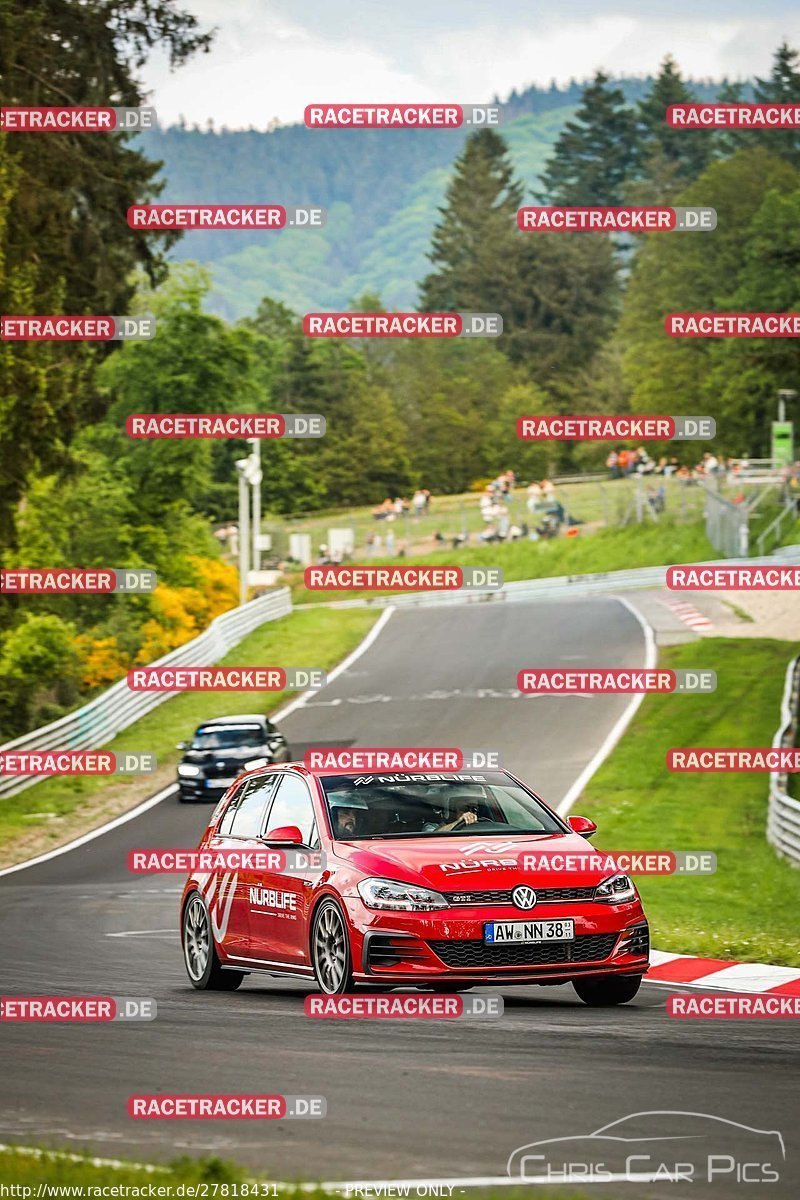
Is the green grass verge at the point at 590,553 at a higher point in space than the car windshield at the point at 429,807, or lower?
higher

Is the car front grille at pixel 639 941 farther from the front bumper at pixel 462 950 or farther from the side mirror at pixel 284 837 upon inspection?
the side mirror at pixel 284 837

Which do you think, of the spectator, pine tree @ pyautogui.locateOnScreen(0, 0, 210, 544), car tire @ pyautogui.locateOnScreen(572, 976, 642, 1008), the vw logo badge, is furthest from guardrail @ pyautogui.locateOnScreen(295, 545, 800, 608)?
the vw logo badge

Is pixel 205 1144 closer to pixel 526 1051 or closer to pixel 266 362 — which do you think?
pixel 526 1051

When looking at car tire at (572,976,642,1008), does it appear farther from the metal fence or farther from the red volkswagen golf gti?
the metal fence

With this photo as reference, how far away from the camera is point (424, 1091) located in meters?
8.46

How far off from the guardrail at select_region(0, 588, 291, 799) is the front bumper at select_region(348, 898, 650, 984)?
989 inches

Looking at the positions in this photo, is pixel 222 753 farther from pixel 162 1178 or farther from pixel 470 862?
pixel 162 1178

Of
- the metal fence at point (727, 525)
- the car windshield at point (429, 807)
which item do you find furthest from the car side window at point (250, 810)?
the metal fence at point (727, 525)

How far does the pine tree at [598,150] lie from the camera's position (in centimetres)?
17688

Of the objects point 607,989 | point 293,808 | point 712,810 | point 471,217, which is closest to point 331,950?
point 293,808

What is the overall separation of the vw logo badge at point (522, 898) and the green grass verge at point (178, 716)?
19708 millimetres

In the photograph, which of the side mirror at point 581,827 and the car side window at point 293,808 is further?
the car side window at point 293,808

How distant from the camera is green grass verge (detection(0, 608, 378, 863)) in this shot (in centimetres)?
3422

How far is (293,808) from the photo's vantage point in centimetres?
1272
